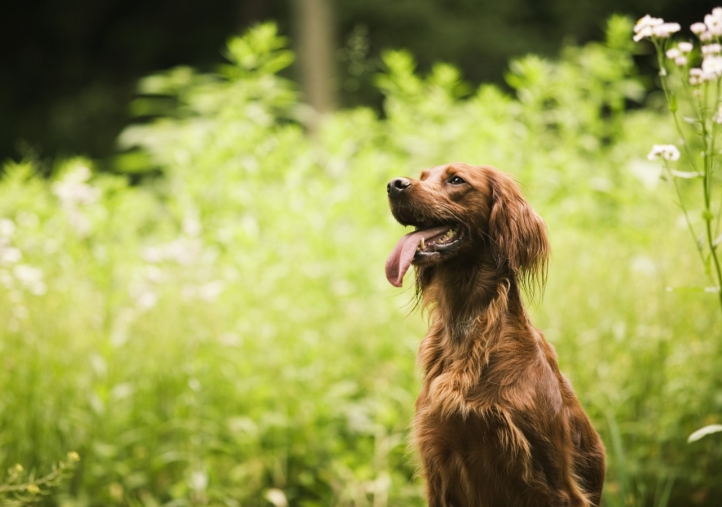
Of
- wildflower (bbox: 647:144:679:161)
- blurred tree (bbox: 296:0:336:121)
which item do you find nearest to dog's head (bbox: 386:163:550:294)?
wildflower (bbox: 647:144:679:161)

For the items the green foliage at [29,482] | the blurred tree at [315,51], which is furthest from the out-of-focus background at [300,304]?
the blurred tree at [315,51]

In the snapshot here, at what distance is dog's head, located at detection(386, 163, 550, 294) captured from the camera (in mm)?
2018

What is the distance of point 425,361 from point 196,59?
1210 cm

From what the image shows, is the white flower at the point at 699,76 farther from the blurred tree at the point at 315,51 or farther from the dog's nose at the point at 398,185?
the blurred tree at the point at 315,51

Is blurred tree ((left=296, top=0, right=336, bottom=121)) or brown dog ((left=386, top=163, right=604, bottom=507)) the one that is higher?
blurred tree ((left=296, top=0, right=336, bottom=121))

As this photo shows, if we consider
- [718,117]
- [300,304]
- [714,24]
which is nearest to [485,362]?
[718,117]

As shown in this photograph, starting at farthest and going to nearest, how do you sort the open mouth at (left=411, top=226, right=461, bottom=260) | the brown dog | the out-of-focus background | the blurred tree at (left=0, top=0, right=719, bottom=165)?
the blurred tree at (left=0, top=0, right=719, bottom=165)
the out-of-focus background
the open mouth at (left=411, top=226, right=461, bottom=260)
the brown dog

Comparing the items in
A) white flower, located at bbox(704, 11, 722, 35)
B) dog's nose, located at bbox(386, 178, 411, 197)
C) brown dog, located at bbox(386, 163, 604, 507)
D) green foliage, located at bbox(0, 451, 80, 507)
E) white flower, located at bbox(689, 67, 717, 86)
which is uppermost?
white flower, located at bbox(704, 11, 722, 35)

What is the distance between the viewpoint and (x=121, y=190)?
5.14m

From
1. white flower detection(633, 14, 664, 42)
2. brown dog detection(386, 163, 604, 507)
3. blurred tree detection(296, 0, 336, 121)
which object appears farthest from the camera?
blurred tree detection(296, 0, 336, 121)

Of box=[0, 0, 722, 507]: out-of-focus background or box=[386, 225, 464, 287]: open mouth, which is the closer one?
box=[386, 225, 464, 287]: open mouth

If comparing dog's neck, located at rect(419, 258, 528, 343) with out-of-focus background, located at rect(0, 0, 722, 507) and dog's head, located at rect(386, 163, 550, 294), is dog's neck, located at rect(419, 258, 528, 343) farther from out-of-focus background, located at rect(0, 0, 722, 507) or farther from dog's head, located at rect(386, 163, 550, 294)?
out-of-focus background, located at rect(0, 0, 722, 507)

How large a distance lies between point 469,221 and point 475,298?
22 cm

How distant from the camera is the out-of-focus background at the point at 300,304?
11.1 ft
